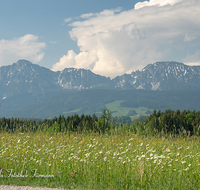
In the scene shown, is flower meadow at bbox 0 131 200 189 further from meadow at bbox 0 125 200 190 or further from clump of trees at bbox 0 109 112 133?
clump of trees at bbox 0 109 112 133

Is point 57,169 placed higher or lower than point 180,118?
lower

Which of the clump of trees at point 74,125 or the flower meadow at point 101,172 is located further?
the clump of trees at point 74,125

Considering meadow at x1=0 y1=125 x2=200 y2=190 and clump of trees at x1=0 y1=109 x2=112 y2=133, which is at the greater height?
clump of trees at x1=0 y1=109 x2=112 y2=133

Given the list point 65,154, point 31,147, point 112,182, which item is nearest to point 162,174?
point 112,182

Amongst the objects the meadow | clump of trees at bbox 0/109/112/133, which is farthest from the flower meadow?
clump of trees at bbox 0/109/112/133

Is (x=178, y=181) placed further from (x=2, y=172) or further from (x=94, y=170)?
(x=2, y=172)

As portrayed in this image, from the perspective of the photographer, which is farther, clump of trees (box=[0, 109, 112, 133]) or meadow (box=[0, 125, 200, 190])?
clump of trees (box=[0, 109, 112, 133])

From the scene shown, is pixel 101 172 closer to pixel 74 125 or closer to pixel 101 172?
pixel 101 172

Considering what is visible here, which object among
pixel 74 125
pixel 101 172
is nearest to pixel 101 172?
pixel 101 172

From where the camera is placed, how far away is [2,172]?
845cm

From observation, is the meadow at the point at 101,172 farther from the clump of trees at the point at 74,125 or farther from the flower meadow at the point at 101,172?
the clump of trees at the point at 74,125

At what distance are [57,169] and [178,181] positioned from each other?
4734 mm

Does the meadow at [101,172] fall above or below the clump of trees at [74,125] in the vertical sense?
below

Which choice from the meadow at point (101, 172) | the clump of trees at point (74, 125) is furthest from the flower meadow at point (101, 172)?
the clump of trees at point (74, 125)
